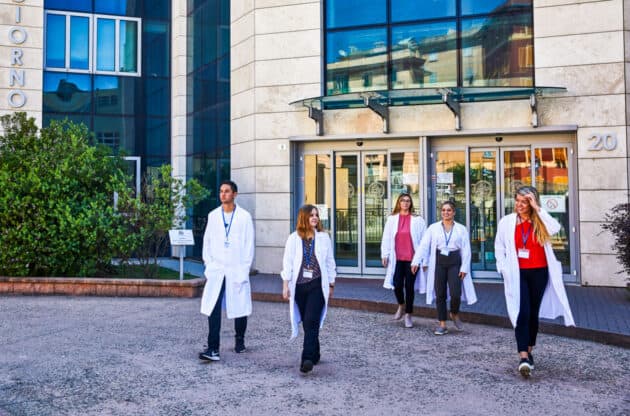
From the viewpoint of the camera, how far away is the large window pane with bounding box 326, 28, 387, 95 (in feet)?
48.2

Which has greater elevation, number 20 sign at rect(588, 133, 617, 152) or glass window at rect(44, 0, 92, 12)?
glass window at rect(44, 0, 92, 12)

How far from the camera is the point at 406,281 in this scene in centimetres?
950

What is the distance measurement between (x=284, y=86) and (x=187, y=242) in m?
4.72

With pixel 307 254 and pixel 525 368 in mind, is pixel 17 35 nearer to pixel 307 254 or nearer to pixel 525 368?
pixel 307 254

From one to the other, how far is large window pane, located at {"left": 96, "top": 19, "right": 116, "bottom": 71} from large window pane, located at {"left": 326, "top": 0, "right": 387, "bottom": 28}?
27.9 feet

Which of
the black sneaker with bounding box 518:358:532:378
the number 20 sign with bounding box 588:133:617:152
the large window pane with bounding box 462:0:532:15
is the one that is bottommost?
the black sneaker with bounding box 518:358:532:378

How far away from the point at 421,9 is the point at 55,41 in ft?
38.3

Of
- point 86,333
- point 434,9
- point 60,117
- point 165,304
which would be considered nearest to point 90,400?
point 86,333

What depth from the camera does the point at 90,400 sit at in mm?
5762

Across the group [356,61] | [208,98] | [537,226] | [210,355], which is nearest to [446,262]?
[537,226]

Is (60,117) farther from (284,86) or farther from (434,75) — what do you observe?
(434,75)

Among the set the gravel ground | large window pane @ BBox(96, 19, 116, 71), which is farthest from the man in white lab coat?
large window pane @ BBox(96, 19, 116, 71)

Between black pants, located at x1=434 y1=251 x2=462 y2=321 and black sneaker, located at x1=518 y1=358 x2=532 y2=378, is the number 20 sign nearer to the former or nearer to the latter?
black pants, located at x1=434 y1=251 x2=462 y2=321

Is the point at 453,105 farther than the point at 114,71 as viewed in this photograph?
No
